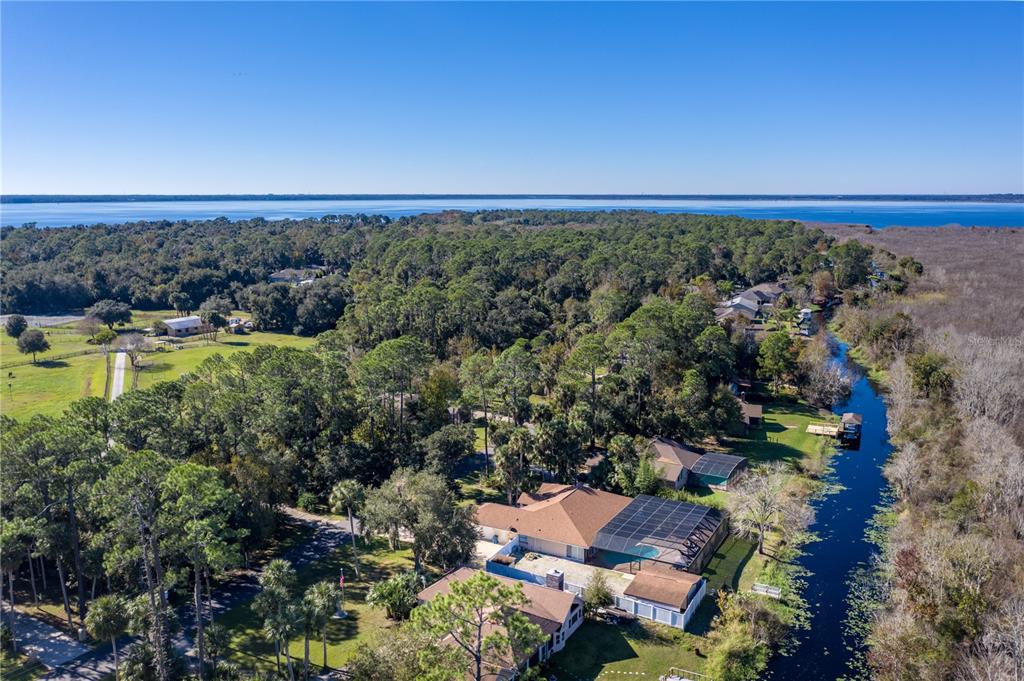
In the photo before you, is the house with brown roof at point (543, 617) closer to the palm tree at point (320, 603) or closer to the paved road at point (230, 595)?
the palm tree at point (320, 603)

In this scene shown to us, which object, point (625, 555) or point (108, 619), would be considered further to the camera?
point (625, 555)

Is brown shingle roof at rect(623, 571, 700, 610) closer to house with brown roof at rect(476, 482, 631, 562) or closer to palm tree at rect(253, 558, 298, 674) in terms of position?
house with brown roof at rect(476, 482, 631, 562)

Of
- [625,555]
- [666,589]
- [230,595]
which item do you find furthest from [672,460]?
[230,595]

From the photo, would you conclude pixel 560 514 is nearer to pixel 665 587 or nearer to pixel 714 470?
pixel 665 587

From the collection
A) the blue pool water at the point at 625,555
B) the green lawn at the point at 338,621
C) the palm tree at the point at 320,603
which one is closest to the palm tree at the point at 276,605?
the palm tree at the point at 320,603

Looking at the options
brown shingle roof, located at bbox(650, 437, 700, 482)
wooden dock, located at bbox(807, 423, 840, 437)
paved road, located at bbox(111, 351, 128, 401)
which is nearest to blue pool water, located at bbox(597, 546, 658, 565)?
brown shingle roof, located at bbox(650, 437, 700, 482)

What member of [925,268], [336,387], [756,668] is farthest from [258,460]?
[925,268]
